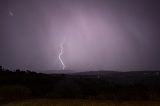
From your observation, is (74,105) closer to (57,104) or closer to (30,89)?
(57,104)

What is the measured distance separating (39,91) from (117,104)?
26.7 metres

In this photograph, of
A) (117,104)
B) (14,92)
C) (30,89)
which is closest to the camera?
(117,104)

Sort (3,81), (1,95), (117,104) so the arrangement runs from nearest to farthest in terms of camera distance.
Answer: (117,104)
(1,95)
(3,81)

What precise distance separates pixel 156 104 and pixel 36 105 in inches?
401

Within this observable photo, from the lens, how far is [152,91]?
151 feet

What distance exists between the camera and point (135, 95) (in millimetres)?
45938

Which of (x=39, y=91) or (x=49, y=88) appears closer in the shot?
(x=39, y=91)

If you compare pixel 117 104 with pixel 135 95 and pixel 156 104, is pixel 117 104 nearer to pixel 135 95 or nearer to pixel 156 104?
pixel 156 104

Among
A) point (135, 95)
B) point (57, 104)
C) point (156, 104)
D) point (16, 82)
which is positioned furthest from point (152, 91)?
point (16, 82)

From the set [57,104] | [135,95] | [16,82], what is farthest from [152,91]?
[16,82]

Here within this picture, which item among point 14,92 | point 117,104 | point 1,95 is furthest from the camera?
point 14,92

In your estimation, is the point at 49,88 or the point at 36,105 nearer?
the point at 36,105

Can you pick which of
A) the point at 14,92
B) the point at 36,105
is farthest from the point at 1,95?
the point at 36,105

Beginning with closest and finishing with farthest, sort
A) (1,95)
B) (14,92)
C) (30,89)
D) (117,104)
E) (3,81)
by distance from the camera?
1. (117,104)
2. (1,95)
3. (14,92)
4. (30,89)
5. (3,81)
